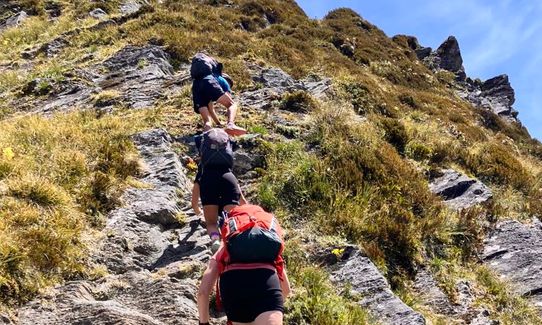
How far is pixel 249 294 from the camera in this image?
3854 millimetres

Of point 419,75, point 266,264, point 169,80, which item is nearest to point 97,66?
point 169,80

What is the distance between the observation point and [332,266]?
7.06 metres

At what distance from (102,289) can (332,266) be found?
9.53 ft

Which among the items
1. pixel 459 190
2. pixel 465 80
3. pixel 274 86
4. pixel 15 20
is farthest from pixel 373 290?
pixel 465 80

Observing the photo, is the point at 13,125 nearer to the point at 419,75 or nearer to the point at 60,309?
the point at 60,309

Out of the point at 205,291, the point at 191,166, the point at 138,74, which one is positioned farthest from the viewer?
the point at 138,74

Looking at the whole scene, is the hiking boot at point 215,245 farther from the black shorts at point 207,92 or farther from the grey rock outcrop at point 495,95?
the grey rock outcrop at point 495,95

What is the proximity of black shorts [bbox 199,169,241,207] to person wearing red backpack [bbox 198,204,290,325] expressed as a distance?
2.07m

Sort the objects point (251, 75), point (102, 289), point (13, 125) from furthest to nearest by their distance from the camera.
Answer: point (251, 75), point (13, 125), point (102, 289)

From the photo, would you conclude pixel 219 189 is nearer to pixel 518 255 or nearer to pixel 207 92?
pixel 207 92

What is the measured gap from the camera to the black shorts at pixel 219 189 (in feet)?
20.7

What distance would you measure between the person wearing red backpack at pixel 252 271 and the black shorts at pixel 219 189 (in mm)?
2070

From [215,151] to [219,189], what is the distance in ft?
1.46

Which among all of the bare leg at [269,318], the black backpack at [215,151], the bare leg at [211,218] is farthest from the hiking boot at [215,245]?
the bare leg at [269,318]
